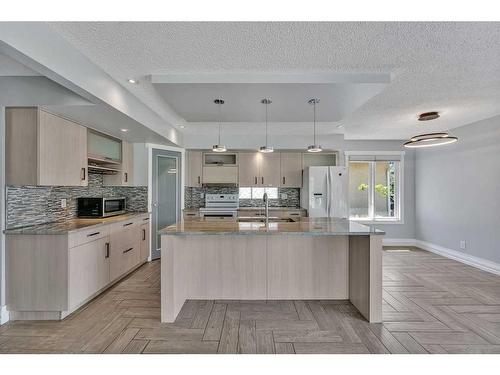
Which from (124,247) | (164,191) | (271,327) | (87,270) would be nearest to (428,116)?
(271,327)

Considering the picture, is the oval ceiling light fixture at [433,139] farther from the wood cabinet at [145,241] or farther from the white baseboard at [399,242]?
the wood cabinet at [145,241]

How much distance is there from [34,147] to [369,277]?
3558 mm

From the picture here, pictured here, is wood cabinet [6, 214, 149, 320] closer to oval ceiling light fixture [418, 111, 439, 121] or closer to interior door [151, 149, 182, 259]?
interior door [151, 149, 182, 259]

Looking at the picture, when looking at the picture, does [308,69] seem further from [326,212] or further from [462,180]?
[462,180]

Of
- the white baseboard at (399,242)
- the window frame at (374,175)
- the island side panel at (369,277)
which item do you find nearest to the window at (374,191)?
the window frame at (374,175)

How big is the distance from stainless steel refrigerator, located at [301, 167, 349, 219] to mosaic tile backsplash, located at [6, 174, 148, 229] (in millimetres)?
3710

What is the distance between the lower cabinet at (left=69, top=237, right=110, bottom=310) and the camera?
284cm

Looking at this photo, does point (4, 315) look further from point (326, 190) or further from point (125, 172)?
point (326, 190)

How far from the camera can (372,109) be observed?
4008 mm

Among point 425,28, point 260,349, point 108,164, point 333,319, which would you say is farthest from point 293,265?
point 108,164

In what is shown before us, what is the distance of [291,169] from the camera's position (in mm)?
5789

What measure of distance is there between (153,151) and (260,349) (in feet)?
13.1

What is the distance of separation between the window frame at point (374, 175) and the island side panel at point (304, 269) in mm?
3616

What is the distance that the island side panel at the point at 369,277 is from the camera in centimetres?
268
